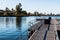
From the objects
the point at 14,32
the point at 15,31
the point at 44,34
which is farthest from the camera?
the point at 15,31

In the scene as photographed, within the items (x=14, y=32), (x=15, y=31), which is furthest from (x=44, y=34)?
(x=15, y=31)

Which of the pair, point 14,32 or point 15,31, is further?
point 15,31

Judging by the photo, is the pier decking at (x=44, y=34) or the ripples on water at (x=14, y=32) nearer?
the pier decking at (x=44, y=34)

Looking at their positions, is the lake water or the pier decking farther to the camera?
the lake water

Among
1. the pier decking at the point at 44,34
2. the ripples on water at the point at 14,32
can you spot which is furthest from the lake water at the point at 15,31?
the pier decking at the point at 44,34

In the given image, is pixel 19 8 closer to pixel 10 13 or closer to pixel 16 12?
pixel 16 12

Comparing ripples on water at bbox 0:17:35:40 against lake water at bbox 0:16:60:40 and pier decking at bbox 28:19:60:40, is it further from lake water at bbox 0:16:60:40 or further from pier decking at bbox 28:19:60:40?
pier decking at bbox 28:19:60:40

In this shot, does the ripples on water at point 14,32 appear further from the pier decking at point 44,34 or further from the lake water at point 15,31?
the pier decking at point 44,34

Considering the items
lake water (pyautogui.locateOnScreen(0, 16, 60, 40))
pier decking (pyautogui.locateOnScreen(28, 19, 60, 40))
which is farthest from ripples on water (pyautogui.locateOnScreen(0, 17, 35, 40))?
pier decking (pyautogui.locateOnScreen(28, 19, 60, 40))

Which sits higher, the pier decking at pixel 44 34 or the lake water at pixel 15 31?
the pier decking at pixel 44 34

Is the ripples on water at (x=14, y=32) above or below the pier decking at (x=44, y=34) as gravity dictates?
below

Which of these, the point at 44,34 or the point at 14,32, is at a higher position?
the point at 44,34

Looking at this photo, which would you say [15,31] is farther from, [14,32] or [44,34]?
[44,34]

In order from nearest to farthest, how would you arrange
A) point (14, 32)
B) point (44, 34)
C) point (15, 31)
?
point (44, 34), point (14, 32), point (15, 31)
